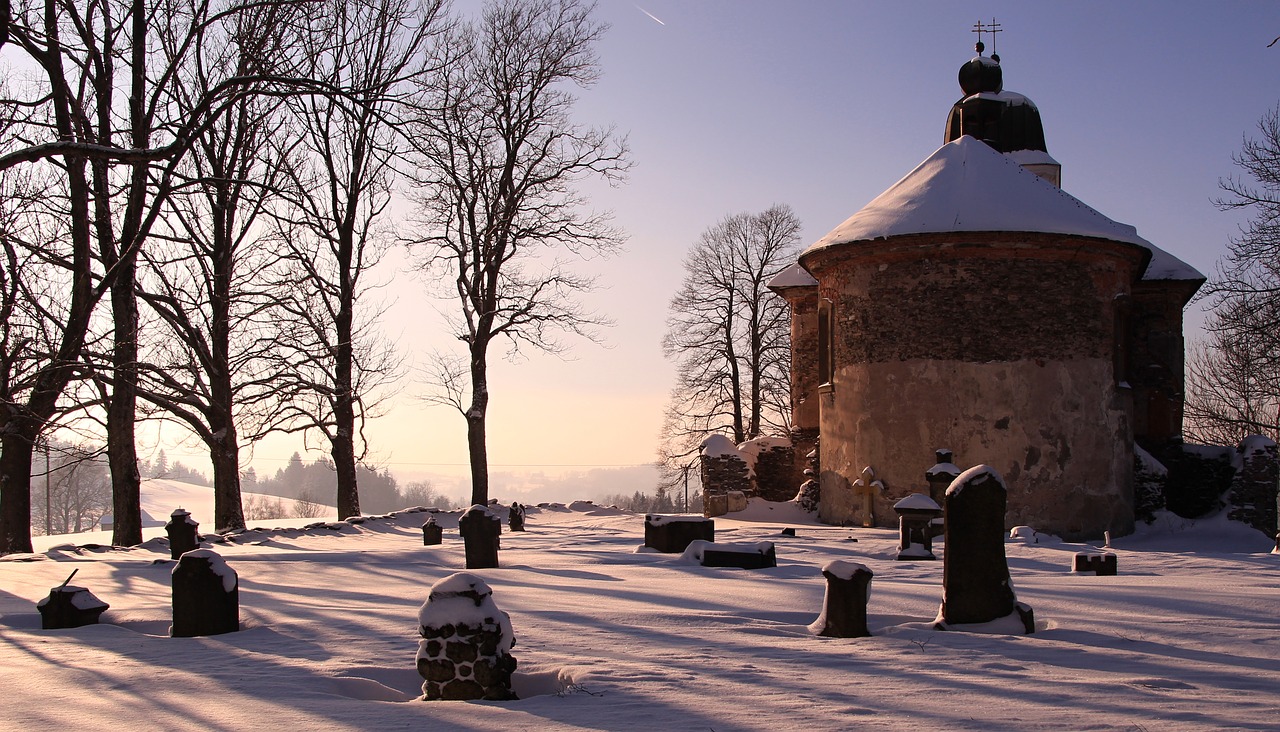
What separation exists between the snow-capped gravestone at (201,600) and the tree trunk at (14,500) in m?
10.2

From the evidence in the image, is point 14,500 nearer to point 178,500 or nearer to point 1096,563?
point 1096,563

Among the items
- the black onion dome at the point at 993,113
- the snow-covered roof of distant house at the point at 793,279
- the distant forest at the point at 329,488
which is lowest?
the distant forest at the point at 329,488

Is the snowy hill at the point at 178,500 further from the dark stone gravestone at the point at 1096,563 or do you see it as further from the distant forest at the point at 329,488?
the dark stone gravestone at the point at 1096,563

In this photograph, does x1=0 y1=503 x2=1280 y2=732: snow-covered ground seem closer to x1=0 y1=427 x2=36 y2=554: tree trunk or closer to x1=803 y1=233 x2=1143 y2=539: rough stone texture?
x1=0 y1=427 x2=36 y2=554: tree trunk

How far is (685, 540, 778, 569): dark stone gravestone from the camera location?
470 inches

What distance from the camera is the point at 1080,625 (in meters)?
7.50

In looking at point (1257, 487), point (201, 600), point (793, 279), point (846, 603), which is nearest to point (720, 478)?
point (793, 279)

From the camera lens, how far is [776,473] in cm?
2722

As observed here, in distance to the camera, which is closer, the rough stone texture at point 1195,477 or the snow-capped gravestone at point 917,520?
the snow-capped gravestone at point 917,520

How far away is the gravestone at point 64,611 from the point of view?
8023mm

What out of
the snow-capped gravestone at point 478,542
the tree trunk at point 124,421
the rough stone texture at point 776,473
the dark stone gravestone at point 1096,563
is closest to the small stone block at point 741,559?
the snow-capped gravestone at point 478,542

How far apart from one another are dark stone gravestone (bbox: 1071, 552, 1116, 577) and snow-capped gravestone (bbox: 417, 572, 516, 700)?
831cm

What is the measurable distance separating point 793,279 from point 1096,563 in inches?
690

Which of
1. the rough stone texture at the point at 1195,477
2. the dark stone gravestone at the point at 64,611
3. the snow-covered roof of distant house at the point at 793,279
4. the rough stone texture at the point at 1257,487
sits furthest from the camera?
the snow-covered roof of distant house at the point at 793,279
